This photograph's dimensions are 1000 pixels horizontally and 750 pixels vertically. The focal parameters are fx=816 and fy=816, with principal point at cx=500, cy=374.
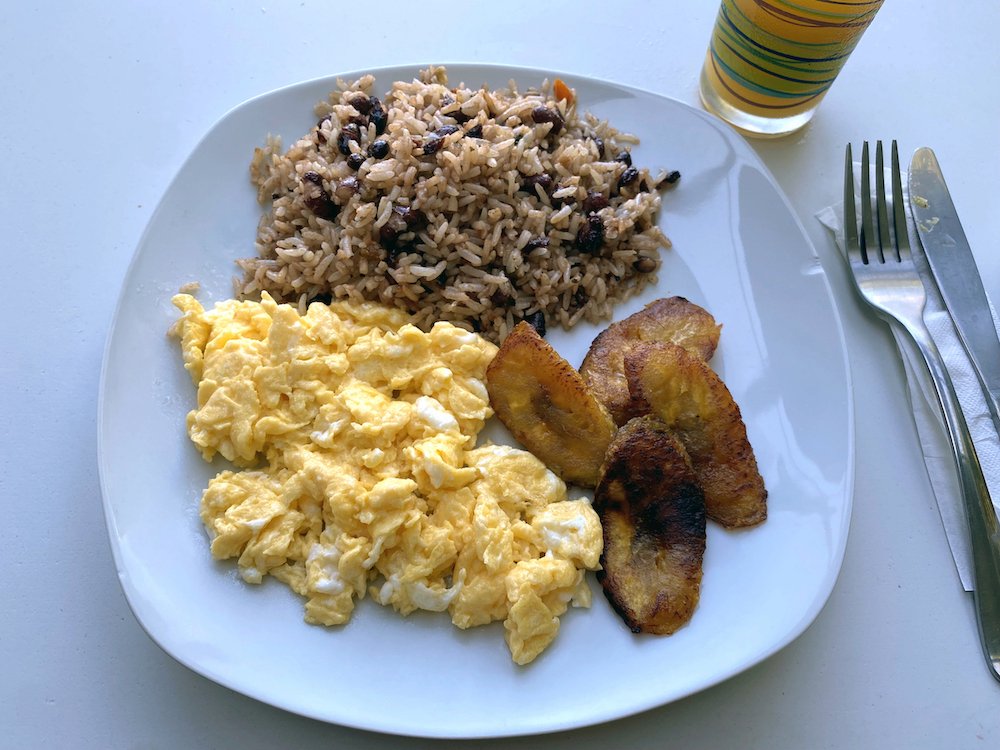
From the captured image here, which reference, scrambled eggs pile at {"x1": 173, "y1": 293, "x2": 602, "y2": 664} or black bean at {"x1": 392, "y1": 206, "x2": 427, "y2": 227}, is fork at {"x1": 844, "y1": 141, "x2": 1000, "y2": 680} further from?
black bean at {"x1": 392, "y1": 206, "x2": 427, "y2": 227}

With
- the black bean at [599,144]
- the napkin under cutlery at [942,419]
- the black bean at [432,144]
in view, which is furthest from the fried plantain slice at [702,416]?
the black bean at [432,144]

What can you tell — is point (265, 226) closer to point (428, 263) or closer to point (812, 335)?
point (428, 263)

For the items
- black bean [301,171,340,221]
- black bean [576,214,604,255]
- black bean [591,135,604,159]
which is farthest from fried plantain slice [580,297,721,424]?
black bean [301,171,340,221]

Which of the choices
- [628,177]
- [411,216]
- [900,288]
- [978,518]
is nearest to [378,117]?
[411,216]

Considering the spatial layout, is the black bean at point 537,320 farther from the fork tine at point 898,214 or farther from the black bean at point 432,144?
the fork tine at point 898,214

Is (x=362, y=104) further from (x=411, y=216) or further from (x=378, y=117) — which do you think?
(x=411, y=216)

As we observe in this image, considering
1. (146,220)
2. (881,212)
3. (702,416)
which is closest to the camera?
(702,416)
